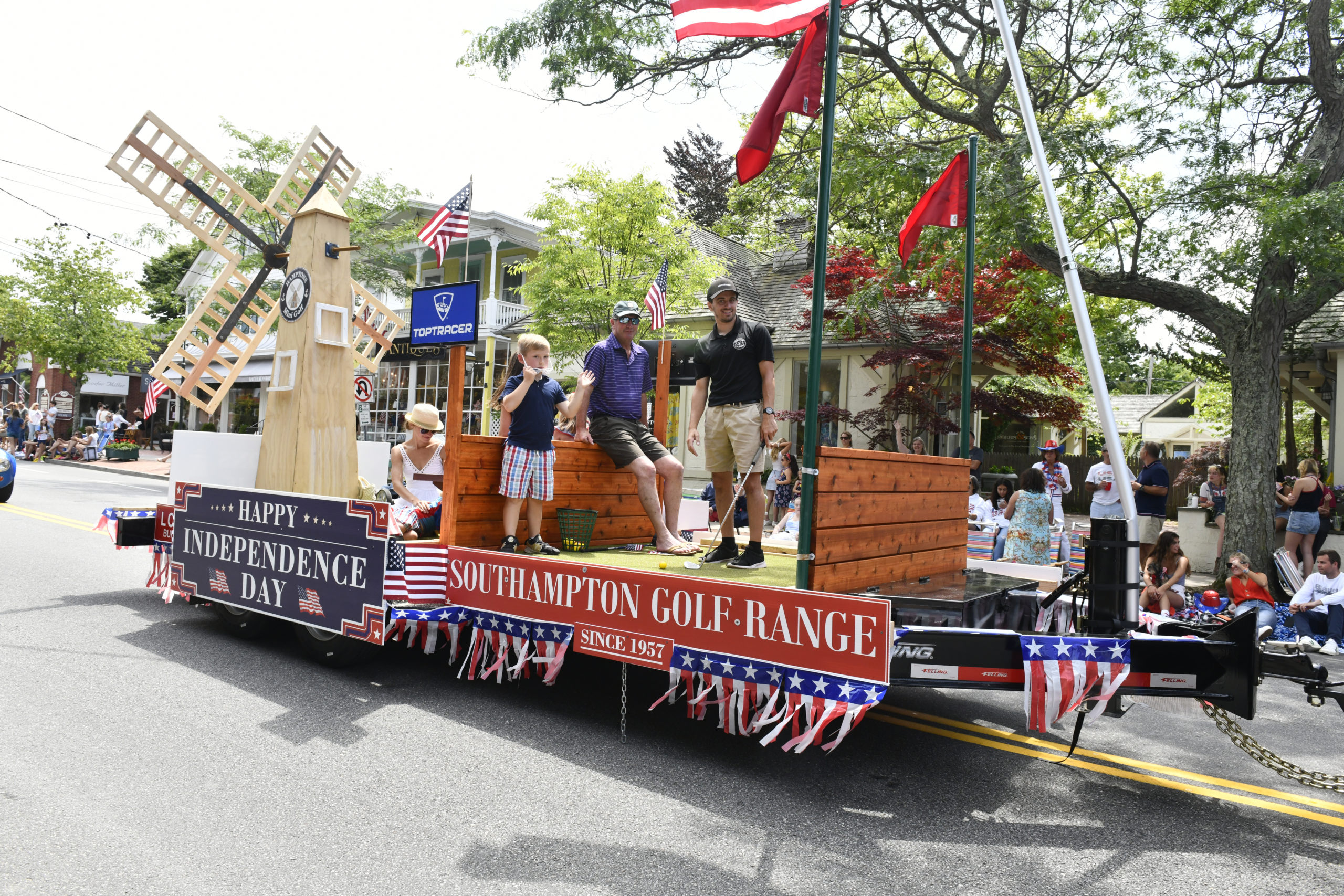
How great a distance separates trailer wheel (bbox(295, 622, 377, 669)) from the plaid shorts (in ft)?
4.27

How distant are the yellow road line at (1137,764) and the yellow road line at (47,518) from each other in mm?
10982

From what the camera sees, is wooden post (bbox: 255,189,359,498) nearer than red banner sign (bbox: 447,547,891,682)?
No

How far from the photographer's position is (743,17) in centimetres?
461

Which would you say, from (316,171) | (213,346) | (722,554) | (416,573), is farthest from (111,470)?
(722,554)

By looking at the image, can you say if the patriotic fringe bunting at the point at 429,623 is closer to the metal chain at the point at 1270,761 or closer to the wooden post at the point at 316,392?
the wooden post at the point at 316,392

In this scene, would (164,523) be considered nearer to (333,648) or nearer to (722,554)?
(333,648)

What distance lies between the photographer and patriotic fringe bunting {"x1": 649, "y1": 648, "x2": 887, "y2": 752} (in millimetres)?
3580

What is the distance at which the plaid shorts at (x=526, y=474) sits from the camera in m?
5.42

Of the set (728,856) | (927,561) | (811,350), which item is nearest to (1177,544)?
(927,561)

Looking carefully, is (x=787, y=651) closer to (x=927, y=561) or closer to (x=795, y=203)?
(x=927, y=561)

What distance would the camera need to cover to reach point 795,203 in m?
14.0

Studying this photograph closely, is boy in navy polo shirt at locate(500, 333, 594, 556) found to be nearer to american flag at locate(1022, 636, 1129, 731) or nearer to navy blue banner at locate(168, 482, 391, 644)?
navy blue banner at locate(168, 482, 391, 644)

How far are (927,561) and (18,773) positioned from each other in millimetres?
4727

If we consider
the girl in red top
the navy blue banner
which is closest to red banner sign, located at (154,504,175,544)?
the navy blue banner
